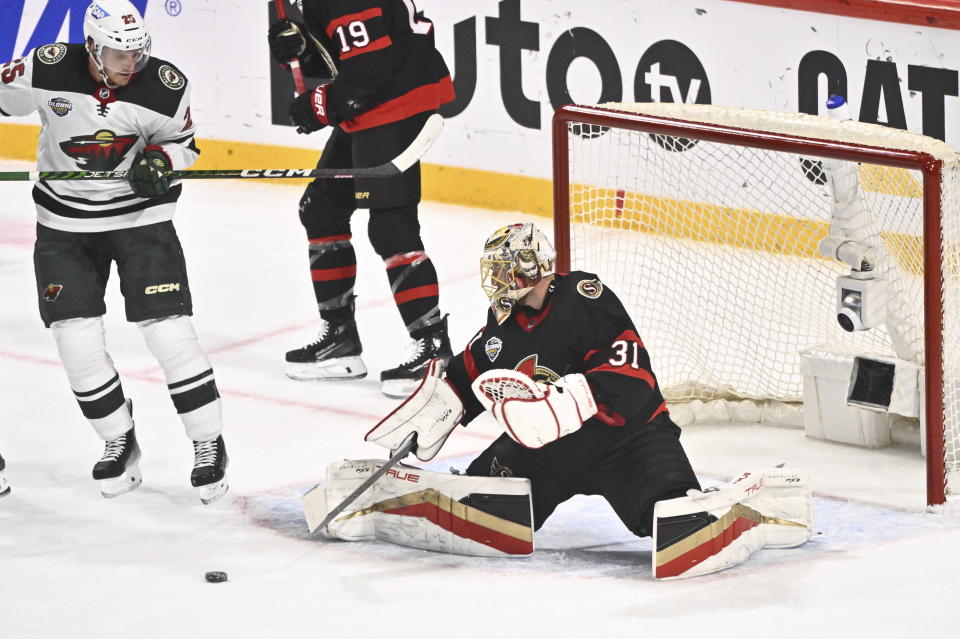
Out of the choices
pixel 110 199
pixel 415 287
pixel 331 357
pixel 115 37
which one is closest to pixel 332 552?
pixel 110 199

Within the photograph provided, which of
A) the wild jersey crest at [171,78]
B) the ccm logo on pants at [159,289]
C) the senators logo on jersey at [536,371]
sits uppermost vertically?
the wild jersey crest at [171,78]

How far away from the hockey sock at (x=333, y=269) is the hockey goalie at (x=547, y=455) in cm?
161

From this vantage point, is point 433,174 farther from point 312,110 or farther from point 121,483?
point 121,483

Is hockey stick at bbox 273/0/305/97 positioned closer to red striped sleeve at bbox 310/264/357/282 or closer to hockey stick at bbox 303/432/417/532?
red striped sleeve at bbox 310/264/357/282

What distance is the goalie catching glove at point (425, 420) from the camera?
13.0 feet

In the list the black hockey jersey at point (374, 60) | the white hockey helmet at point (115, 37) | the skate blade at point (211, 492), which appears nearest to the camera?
the white hockey helmet at point (115, 37)

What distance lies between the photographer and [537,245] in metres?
3.84

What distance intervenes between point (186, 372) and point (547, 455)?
3.09 feet

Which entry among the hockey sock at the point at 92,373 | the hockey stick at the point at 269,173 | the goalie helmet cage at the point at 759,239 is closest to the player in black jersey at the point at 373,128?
the hockey stick at the point at 269,173

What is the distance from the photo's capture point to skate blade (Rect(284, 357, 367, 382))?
18.2 feet

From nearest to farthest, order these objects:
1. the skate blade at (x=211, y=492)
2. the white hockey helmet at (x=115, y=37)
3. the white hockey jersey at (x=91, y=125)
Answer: the white hockey helmet at (x=115, y=37) < the white hockey jersey at (x=91, y=125) < the skate blade at (x=211, y=492)

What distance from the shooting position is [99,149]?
4191 mm

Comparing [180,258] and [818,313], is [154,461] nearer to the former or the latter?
[180,258]

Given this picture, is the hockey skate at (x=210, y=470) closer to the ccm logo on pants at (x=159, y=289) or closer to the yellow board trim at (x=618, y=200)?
the ccm logo on pants at (x=159, y=289)
